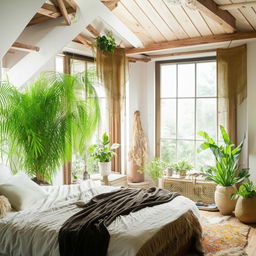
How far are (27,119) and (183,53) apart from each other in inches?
117

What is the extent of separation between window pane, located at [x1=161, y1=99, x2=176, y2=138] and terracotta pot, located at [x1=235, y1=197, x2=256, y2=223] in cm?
188

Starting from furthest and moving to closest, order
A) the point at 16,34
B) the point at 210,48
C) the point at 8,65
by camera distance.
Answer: the point at 210,48
the point at 8,65
the point at 16,34

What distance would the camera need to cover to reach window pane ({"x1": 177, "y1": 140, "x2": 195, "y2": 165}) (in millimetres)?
5750

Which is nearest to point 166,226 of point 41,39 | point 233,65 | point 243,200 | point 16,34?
point 243,200

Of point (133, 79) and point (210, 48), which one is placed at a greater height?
point (210, 48)

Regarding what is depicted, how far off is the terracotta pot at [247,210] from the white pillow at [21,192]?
8.06 feet

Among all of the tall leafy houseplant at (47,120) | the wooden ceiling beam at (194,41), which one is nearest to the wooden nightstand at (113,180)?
the tall leafy houseplant at (47,120)

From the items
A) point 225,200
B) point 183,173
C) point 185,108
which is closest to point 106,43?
point 185,108

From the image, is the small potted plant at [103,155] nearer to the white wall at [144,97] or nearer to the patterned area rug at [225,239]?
the white wall at [144,97]

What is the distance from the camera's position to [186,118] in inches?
229

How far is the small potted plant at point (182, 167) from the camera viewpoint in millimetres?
5487

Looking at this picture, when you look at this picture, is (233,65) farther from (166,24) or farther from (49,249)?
(49,249)

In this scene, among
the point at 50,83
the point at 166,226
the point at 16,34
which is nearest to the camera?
the point at 166,226

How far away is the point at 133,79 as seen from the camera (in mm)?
6031
